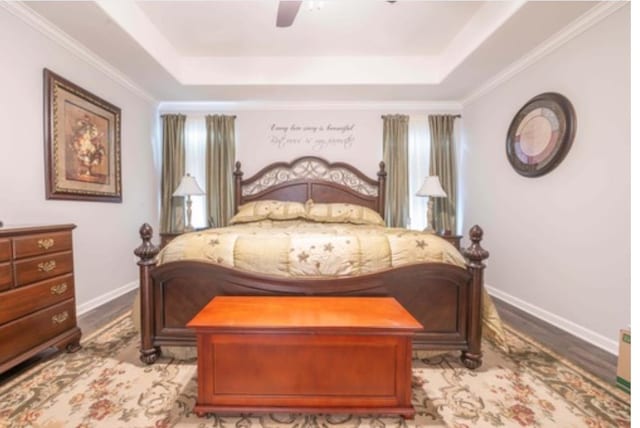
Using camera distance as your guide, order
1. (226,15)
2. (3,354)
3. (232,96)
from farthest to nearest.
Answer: (232,96)
(226,15)
(3,354)

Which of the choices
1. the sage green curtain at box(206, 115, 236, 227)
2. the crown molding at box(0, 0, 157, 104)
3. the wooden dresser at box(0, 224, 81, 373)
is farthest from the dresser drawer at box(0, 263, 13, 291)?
the sage green curtain at box(206, 115, 236, 227)

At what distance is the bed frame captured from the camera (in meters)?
1.91

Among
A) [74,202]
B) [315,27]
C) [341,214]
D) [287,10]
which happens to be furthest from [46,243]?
[315,27]

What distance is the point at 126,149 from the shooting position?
3.57 m

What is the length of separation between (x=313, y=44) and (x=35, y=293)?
336 centimetres

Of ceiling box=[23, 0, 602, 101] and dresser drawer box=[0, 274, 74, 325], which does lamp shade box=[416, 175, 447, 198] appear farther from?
dresser drawer box=[0, 274, 74, 325]

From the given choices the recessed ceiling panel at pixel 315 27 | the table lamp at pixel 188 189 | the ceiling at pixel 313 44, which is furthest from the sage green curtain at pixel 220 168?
the recessed ceiling panel at pixel 315 27

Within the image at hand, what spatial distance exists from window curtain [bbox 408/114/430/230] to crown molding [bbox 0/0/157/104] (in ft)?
12.6

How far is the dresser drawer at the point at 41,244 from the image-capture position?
1751mm

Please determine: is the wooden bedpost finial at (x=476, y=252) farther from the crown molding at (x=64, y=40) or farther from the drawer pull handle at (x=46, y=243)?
the crown molding at (x=64, y=40)

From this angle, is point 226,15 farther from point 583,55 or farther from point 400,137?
point 583,55

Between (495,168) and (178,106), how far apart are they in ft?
14.8

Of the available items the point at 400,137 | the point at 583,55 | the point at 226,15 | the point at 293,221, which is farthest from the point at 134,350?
the point at 583,55

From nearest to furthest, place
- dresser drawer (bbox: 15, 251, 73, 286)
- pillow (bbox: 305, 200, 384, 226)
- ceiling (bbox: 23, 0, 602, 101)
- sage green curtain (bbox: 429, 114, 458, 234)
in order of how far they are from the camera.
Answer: dresser drawer (bbox: 15, 251, 73, 286) → ceiling (bbox: 23, 0, 602, 101) → pillow (bbox: 305, 200, 384, 226) → sage green curtain (bbox: 429, 114, 458, 234)
